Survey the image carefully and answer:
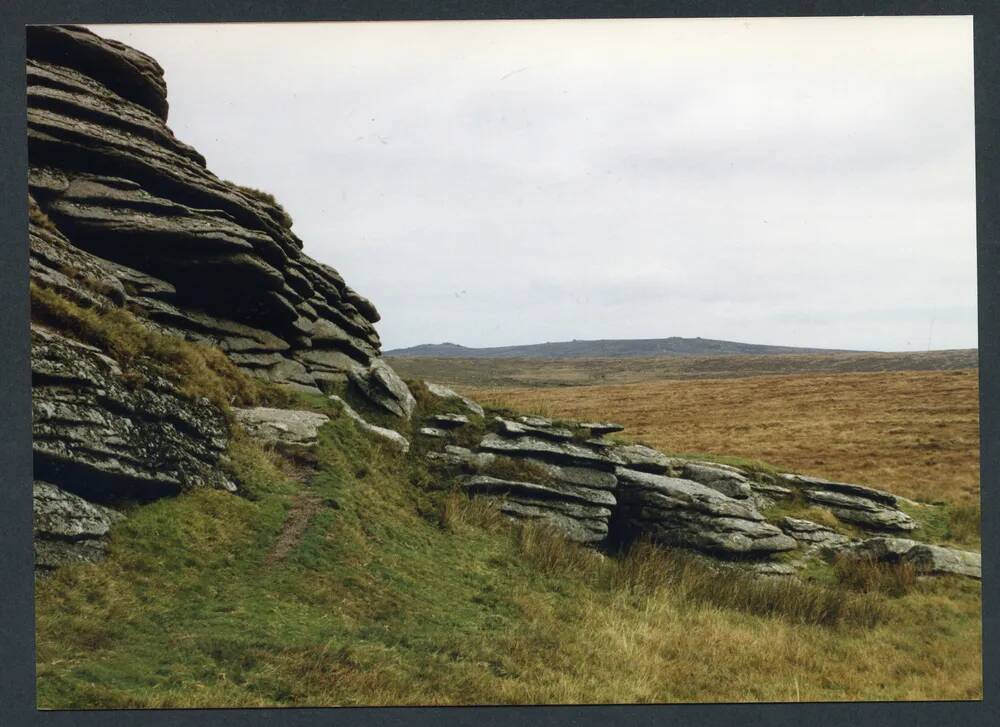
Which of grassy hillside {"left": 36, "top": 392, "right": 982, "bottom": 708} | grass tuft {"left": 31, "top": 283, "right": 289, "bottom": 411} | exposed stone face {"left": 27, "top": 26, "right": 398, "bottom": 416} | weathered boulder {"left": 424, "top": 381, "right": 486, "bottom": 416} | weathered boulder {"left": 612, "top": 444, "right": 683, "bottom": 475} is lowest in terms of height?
grassy hillside {"left": 36, "top": 392, "right": 982, "bottom": 708}

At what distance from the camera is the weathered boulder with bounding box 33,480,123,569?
7.77m

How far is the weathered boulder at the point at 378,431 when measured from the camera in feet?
40.3

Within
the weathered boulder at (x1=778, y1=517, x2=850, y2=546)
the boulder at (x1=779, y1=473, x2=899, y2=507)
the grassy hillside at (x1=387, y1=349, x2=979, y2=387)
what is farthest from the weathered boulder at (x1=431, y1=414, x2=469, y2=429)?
the grassy hillside at (x1=387, y1=349, x2=979, y2=387)

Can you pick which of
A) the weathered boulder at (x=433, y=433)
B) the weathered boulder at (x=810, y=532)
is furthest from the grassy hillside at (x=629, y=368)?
the weathered boulder at (x=433, y=433)

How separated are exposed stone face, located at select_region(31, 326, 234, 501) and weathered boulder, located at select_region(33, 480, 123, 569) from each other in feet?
0.78

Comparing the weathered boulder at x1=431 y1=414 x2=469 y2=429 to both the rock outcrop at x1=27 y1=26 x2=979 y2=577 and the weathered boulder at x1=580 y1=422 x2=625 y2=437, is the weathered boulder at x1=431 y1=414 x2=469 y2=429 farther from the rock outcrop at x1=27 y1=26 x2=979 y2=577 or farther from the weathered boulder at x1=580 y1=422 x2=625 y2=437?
the weathered boulder at x1=580 y1=422 x2=625 y2=437

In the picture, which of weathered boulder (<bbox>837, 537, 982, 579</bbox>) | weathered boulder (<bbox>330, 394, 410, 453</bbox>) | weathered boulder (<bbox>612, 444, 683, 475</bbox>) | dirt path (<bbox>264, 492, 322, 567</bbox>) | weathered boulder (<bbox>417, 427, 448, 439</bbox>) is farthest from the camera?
weathered boulder (<bbox>612, 444, 683, 475</bbox>)

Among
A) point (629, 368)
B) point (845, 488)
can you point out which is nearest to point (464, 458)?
point (845, 488)

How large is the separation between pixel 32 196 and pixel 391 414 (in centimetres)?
785

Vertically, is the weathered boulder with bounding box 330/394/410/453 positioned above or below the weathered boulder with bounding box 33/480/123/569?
above

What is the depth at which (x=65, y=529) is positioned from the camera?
7832mm

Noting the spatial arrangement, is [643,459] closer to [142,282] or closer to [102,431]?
[102,431]

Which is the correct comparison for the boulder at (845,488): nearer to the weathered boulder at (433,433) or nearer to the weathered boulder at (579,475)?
the weathered boulder at (579,475)

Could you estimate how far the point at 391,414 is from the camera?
1348 cm
